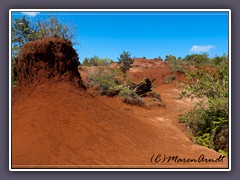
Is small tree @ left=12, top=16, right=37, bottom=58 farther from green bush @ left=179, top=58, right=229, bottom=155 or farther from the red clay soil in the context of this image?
green bush @ left=179, top=58, right=229, bottom=155

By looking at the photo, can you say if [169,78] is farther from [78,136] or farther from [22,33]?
[78,136]

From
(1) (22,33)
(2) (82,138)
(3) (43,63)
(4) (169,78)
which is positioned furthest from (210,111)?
(4) (169,78)

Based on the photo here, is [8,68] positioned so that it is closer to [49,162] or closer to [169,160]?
[49,162]

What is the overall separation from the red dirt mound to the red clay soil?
11 centimetres

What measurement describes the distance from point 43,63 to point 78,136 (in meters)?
2.93

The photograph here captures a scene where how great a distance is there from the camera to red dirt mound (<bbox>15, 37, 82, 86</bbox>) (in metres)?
7.97

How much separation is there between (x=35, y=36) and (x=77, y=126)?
21.5 ft

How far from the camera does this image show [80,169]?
508 centimetres

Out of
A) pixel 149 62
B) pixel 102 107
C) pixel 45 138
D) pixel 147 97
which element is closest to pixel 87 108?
pixel 102 107

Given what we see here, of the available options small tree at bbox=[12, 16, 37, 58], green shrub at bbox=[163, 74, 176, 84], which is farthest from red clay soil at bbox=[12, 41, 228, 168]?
green shrub at bbox=[163, 74, 176, 84]

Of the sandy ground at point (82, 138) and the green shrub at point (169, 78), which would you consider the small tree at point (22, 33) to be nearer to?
the sandy ground at point (82, 138)

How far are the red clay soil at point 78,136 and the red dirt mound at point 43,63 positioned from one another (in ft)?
0.36

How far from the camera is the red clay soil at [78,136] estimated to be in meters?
5.30

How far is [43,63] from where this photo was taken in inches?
317
